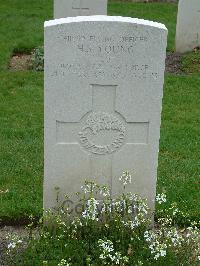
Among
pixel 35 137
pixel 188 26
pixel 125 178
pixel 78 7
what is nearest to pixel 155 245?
pixel 125 178

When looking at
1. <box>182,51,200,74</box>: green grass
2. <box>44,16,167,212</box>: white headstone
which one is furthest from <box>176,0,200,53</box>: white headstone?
<box>44,16,167,212</box>: white headstone

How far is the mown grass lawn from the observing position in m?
5.36

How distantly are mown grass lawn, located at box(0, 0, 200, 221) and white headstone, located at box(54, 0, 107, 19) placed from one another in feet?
3.38

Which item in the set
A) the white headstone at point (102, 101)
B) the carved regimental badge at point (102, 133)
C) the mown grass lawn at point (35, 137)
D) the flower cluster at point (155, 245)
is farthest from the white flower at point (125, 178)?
the flower cluster at point (155, 245)

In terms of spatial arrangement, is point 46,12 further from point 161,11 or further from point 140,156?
point 140,156

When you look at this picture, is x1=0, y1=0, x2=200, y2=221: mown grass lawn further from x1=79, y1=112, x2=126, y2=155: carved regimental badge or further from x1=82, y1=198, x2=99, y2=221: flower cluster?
x1=82, y1=198, x2=99, y2=221: flower cluster

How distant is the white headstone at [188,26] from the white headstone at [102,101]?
6.49 meters

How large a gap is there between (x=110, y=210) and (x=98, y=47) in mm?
1245

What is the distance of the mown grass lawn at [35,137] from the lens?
17.6ft

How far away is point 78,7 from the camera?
1022cm

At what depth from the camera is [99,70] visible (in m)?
4.26

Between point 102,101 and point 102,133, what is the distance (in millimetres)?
279

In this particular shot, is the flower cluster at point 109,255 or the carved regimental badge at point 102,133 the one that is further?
the carved regimental badge at point 102,133

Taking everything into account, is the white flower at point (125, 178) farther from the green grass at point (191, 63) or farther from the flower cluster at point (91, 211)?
the green grass at point (191, 63)
